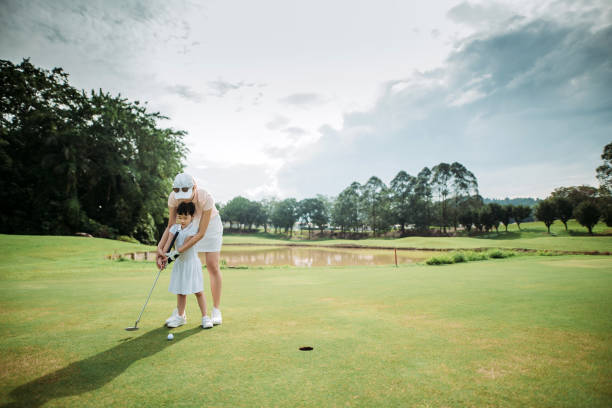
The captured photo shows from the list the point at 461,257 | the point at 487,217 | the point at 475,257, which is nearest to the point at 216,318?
the point at 461,257

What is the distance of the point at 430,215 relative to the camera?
2854 inches

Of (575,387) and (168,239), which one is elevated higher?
(168,239)

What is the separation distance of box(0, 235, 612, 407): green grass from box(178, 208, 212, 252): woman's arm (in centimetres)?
117

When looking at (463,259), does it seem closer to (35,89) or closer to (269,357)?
(269,357)

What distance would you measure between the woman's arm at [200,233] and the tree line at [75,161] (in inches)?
1253

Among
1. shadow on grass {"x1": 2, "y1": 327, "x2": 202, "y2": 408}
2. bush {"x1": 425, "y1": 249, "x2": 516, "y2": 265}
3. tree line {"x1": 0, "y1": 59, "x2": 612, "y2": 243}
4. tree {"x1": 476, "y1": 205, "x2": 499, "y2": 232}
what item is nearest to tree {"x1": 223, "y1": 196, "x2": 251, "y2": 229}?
tree line {"x1": 0, "y1": 59, "x2": 612, "y2": 243}

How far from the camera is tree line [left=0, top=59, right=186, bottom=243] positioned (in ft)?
92.3

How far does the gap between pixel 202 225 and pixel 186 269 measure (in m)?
0.70

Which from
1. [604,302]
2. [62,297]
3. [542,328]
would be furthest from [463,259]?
[62,297]

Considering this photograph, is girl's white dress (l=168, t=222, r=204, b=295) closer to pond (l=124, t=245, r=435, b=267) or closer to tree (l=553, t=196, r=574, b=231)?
pond (l=124, t=245, r=435, b=267)

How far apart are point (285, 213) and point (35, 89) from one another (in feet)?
240

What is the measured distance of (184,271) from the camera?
432 cm

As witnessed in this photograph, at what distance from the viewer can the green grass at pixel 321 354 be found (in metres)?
2.21

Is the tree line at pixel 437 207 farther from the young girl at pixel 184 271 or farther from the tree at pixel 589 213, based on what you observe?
the young girl at pixel 184 271
